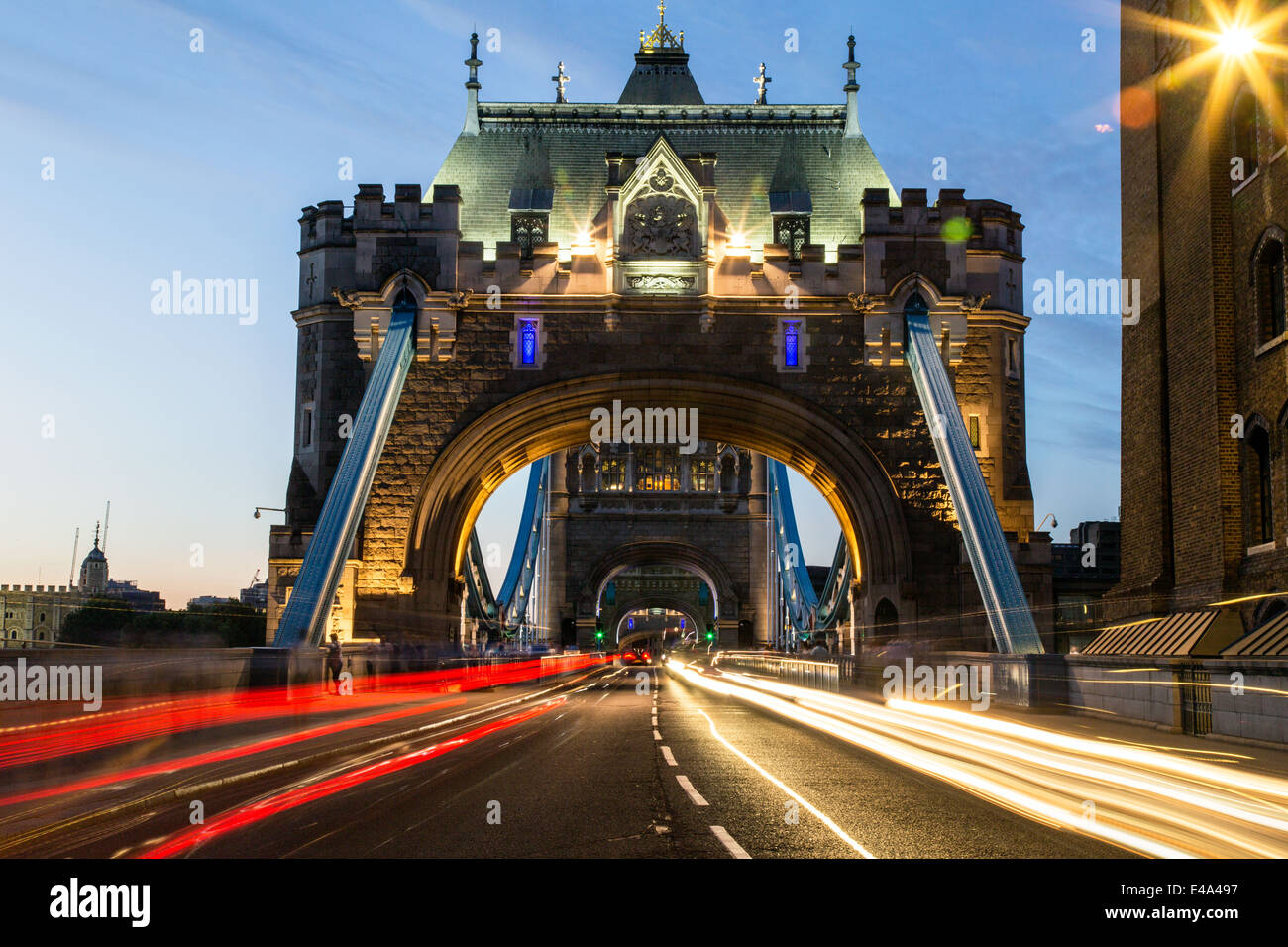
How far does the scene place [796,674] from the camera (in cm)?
3738

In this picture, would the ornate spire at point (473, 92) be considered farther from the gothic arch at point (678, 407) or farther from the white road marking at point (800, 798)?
the white road marking at point (800, 798)

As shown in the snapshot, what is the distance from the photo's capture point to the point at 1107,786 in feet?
32.0

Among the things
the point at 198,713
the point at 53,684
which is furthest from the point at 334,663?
the point at 53,684

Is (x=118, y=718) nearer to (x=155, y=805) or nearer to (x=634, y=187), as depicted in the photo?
(x=155, y=805)

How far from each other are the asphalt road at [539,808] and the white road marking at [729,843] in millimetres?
19

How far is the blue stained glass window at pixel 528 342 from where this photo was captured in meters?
33.5

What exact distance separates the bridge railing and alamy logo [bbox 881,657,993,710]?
114 inches

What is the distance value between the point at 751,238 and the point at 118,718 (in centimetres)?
2469

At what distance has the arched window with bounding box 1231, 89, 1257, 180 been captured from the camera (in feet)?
69.7

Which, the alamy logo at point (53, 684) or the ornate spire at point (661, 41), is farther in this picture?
the ornate spire at point (661, 41)

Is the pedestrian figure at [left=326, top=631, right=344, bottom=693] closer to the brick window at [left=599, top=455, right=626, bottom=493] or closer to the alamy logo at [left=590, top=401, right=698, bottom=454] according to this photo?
the alamy logo at [left=590, top=401, right=698, bottom=454]

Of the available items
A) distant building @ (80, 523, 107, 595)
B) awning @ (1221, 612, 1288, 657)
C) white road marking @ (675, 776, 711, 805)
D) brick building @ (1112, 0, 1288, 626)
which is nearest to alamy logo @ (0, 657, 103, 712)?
white road marking @ (675, 776, 711, 805)

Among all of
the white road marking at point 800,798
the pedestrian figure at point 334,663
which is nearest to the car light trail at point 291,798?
the white road marking at point 800,798
